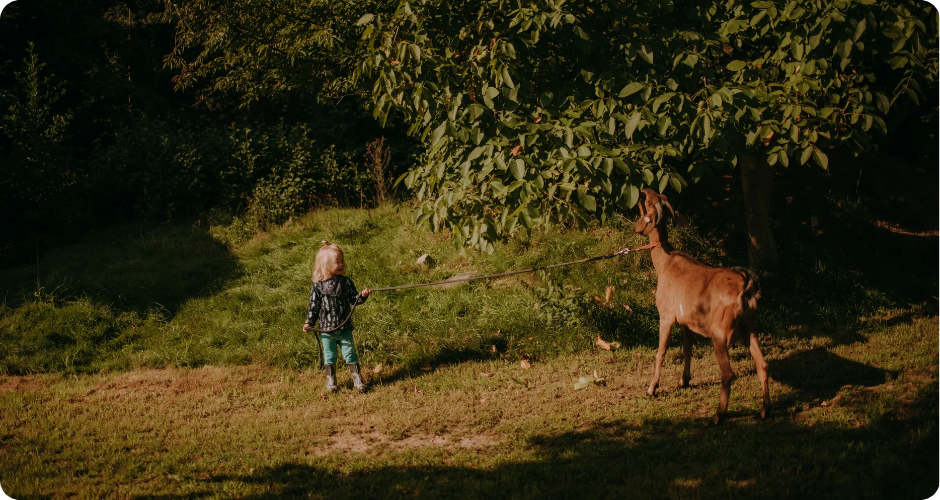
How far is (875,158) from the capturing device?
12680mm

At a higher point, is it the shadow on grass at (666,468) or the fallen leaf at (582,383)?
the shadow on grass at (666,468)

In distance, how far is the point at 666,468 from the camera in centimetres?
470

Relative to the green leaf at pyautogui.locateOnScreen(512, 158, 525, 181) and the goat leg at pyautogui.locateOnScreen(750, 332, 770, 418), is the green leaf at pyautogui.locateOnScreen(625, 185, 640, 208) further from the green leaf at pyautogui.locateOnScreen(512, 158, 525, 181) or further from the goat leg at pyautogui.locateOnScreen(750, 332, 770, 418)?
the goat leg at pyautogui.locateOnScreen(750, 332, 770, 418)

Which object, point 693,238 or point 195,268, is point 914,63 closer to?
point 693,238

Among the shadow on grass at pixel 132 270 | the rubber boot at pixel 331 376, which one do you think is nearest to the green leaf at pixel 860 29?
the rubber boot at pixel 331 376

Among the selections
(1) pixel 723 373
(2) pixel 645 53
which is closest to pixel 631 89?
(2) pixel 645 53

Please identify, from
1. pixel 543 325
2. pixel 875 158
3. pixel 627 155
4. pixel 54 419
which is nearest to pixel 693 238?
pixel 543 325

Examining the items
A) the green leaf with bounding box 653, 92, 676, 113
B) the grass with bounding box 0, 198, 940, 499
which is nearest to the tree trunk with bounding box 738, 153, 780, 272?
the grass with bounding box 0, 198, 940, 499

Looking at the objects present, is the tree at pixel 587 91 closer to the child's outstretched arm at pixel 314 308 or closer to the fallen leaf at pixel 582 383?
the child's outstretched arm at pixel 314 308

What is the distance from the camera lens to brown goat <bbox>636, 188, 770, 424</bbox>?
5293mm

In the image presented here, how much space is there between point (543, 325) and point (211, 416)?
13.3 ft

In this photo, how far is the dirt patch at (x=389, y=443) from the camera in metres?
5.49

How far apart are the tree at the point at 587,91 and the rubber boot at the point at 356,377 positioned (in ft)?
6.95

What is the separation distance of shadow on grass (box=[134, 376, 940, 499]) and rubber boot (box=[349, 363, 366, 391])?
1.68 m
